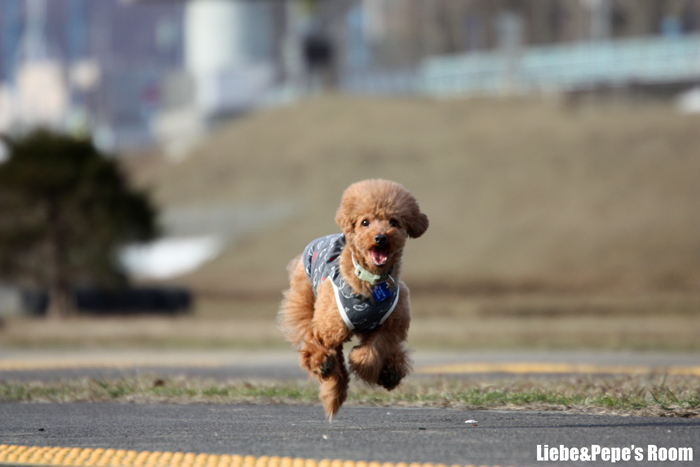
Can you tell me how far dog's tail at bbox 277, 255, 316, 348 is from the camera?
23.1 feet

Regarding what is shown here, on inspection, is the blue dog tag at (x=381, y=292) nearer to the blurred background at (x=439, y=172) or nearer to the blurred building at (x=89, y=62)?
the blurred background at (x=439, y=172)

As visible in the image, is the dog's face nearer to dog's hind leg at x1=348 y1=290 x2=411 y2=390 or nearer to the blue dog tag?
the blue dog tag

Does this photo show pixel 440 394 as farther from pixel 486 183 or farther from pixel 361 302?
pixel 486 183

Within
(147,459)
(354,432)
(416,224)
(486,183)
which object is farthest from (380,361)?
(486,183)

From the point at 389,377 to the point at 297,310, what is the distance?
101 cm

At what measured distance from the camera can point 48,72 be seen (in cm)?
15062

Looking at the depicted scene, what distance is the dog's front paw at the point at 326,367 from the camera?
249 inches

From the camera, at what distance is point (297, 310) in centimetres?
712

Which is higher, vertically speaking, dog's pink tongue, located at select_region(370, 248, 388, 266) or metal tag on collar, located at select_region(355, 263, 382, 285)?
dog's pink tongue, located at select_region(370, 248, 388, 266)

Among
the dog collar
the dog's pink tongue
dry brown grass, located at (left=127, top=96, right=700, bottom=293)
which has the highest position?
the dog's pink tongue

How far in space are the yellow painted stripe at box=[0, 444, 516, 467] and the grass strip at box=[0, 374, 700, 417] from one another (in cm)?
184

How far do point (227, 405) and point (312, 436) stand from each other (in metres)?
2.05

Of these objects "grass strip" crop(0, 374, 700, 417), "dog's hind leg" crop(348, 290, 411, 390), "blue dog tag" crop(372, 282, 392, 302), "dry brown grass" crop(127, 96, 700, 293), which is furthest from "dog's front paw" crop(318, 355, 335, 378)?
"dry brown grass" crop(127, 96, 700, 293)

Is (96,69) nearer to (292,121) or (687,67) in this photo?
(292,121)
